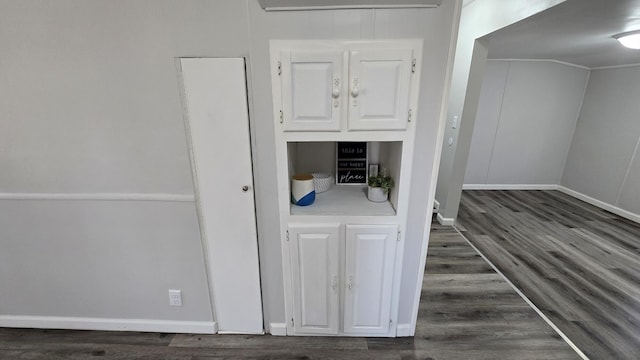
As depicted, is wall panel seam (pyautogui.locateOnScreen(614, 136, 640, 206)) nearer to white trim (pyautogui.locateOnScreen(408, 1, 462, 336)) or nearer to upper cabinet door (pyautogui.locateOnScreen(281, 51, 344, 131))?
white trim (pyautogui.locateOnScreen(408, 1, 462, 336))

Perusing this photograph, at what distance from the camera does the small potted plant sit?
1604mm

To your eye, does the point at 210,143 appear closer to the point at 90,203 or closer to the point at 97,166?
the point at 97,166

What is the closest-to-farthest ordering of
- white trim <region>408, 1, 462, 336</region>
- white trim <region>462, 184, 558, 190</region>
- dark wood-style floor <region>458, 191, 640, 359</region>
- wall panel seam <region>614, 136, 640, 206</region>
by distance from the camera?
white trim <region>408, 1, 462, 336</region> → dark wood-style floor <region>458, 191, 640, 359</region> → wall panel seam <region>614, 136, 640, 206</region> → white trim <region>462, 184, 558, 190</region>

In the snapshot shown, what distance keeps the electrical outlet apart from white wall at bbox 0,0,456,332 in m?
0.05

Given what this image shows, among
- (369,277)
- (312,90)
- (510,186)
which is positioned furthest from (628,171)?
(312,90)

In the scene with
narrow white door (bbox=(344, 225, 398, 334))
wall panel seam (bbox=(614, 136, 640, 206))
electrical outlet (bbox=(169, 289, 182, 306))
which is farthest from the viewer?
wall panel seam (bbox=(614, 136, 640, 206))

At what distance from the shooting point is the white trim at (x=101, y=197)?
1535 mm

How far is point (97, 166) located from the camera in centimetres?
150

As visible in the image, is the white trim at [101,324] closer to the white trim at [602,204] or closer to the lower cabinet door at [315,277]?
the lower cabinet door at [315,277]

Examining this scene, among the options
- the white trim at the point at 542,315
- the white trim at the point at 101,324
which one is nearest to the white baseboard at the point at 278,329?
the white trim at the point at 101,324

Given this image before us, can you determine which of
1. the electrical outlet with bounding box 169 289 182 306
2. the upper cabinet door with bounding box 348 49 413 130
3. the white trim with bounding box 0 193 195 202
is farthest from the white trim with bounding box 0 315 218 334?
the upper cabinet door with bounding box 348 49 413 130

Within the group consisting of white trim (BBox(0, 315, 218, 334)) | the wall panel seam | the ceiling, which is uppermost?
the ceiling

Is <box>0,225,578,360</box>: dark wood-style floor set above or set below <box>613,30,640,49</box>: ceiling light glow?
below

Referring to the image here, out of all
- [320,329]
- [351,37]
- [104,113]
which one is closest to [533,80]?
[351,37]
